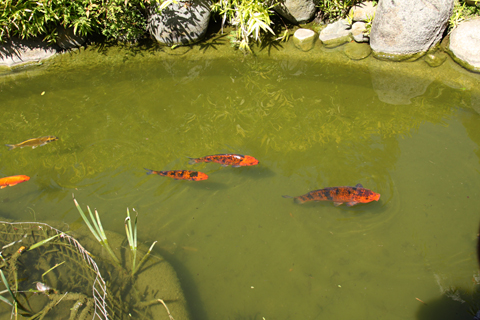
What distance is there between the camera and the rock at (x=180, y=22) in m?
6.48

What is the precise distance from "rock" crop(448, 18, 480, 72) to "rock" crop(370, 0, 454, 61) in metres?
0.29

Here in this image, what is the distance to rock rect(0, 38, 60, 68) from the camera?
671 cm

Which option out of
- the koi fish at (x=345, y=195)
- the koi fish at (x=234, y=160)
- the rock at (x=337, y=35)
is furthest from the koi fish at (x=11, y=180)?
the rock at (x=337, y=35)

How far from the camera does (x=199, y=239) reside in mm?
3645

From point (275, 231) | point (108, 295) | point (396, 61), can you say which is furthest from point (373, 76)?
point (108, 295)

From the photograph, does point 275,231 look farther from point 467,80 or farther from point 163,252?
point 467,80

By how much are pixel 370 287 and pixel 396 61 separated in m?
4.84

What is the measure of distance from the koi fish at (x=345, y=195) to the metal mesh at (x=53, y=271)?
8.57 feet

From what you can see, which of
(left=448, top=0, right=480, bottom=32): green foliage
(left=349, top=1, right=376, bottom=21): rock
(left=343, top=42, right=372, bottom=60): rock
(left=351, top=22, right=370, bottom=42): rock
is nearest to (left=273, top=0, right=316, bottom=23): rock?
(left=349, top=1, right=376, bottom=21): rock

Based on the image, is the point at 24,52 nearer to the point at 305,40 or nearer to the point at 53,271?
the point at 53,271

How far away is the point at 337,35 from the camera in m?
6.49

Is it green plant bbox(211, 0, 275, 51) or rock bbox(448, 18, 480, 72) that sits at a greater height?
green plant bbox(211, 0, 275, 51)

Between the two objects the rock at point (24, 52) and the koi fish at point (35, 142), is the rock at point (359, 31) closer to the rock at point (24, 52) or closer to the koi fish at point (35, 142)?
the koi fish at point (35, 142)

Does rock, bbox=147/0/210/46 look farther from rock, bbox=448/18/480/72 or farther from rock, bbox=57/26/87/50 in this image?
rock, bbox=448/18/480/72
